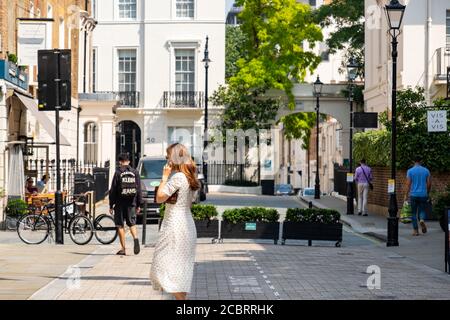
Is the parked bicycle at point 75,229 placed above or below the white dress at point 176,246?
below

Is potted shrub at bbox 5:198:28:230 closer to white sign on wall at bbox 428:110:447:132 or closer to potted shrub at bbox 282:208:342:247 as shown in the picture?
potted shrub at bbox 282:208:342:247

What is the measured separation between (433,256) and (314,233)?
3.34 meters

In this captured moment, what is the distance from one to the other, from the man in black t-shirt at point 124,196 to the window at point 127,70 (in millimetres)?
40384

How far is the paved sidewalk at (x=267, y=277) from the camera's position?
44.4 feet

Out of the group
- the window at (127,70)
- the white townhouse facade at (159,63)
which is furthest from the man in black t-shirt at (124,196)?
the window at (127,70)

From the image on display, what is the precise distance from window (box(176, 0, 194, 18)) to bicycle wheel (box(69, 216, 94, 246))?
125 ft

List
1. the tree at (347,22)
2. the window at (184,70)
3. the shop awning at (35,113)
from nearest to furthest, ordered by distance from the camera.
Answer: the shop awning at (35,113) < the tree at (347,22) < the window at (184,70)

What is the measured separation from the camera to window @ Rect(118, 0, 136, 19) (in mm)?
59531

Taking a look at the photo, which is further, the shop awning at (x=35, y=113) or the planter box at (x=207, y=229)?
the shop awning at (x=35, y=113)

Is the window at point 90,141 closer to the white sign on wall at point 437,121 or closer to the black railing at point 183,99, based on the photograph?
the black railing at point 183,99

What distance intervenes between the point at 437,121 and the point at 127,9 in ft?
119

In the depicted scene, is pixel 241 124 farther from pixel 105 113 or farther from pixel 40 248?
pixel 40 248

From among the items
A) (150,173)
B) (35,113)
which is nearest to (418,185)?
Result: (35,113)

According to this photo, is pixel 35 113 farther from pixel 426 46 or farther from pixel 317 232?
pixel 426 46
